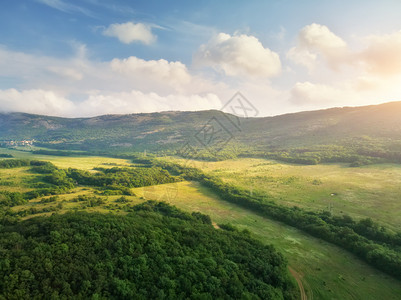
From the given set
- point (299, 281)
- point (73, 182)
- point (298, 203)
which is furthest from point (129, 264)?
point (73, 182)

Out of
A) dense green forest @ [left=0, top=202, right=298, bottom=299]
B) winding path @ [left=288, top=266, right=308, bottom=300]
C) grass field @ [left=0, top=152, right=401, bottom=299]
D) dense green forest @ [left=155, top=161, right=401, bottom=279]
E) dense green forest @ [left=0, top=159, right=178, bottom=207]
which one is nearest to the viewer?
dense green forest @ [left=0, top=202, right=298, bottom=299]

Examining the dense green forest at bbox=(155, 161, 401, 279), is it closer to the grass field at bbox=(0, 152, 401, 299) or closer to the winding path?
the grass field at bbox=(0, 152, 401, 299)

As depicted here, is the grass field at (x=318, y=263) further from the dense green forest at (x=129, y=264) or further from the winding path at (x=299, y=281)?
the dense green forest at (x=129, y=264)

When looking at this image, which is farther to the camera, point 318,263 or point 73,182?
point 73,182

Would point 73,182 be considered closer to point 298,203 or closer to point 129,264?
point 129,264

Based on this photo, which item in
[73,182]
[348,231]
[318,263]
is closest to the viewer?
[318,263]

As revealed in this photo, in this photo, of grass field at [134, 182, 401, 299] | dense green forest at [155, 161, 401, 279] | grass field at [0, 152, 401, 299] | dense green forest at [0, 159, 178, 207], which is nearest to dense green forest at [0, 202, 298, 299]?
grass field at [134, 182, 401, 299]
